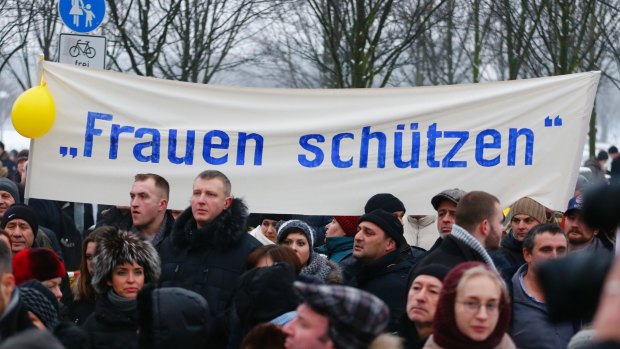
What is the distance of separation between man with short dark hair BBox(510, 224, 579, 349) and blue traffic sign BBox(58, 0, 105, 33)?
5.55m

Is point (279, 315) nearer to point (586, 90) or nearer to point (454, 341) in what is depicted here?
point (454, 341)

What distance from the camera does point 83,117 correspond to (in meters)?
9.44

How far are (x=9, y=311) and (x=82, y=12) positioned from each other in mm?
6799

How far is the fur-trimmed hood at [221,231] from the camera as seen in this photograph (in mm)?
7531

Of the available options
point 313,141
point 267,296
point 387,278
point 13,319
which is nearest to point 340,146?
point 313,141

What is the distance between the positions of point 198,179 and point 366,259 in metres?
1.26

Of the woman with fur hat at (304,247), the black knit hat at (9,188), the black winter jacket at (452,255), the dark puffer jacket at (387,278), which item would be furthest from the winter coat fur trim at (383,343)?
the black knit hat at (9,188)

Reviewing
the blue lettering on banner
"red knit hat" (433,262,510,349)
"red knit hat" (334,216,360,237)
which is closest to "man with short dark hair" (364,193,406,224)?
the blue lettering on banner

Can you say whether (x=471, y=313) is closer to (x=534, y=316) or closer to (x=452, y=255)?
(x=452, y=255)

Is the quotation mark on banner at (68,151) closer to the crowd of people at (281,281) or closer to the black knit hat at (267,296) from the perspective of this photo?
the crowd of people at (281,281)

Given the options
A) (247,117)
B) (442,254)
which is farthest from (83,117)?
(442,254)

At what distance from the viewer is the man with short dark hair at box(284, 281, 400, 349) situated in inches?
171

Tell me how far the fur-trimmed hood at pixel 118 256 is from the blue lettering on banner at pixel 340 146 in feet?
7.95

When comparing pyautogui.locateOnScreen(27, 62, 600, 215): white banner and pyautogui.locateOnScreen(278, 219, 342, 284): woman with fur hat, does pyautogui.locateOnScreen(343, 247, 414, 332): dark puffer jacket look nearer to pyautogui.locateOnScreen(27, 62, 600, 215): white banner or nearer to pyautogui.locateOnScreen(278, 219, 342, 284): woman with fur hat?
pyautogui.locateOnScreen(278, 219, 342, 284): woman with fur hat
